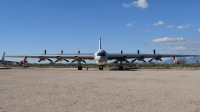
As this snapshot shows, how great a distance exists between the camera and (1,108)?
7.55 meters

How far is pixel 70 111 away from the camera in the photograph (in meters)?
7.16

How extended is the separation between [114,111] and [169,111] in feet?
5.68

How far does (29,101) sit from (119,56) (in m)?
38.0

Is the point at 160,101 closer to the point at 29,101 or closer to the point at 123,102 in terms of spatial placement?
the point at 123,102

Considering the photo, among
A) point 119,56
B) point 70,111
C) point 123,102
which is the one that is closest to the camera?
point 70,111

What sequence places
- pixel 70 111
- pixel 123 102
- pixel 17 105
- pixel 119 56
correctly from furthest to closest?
pixel 119 56 < pixel 123 102 < pixel 17 105 < pixel 70 111

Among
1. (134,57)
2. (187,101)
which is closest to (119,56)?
(134,57)

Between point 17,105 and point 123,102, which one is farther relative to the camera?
point 123,102

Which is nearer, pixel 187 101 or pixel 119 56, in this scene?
pixel 187 101

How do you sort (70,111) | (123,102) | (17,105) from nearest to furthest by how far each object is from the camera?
(70,111) → (17,105) → (123,102)

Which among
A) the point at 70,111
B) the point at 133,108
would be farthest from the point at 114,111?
the point at 70,111

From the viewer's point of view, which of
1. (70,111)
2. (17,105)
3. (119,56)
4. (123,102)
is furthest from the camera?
(119,56)

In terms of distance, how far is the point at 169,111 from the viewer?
7180 mm

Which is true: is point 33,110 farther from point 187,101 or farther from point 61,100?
point 187,101
